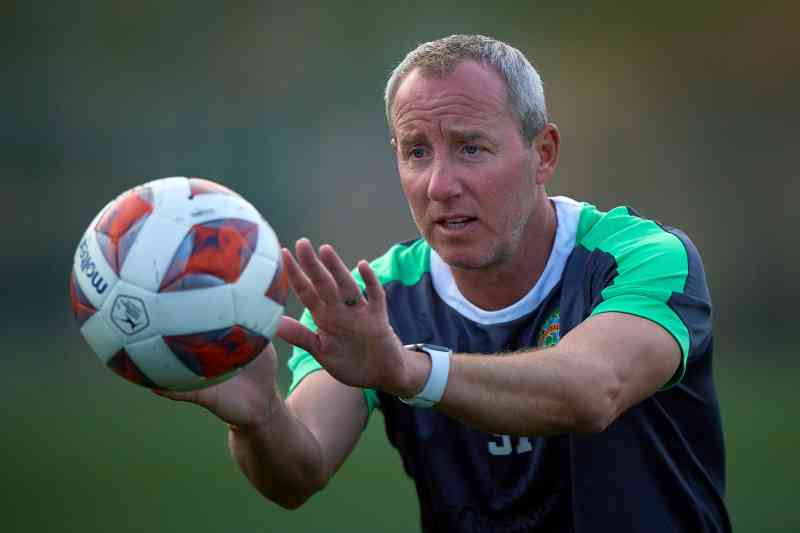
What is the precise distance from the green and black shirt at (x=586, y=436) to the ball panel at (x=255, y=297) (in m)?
1.00

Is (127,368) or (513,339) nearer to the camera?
(127,368)

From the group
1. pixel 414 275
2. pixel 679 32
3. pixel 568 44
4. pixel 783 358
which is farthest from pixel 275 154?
pixel 414 275

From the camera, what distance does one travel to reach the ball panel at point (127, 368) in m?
2.70

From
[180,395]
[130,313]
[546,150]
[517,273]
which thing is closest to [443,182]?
[517,273]

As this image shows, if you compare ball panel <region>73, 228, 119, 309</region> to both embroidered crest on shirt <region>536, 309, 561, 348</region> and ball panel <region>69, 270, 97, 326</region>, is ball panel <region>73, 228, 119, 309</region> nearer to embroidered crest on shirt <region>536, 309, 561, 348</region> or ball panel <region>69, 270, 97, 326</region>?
ball panel <region>69, 270, 97, 326</region>

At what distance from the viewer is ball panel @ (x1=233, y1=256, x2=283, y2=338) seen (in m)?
2.66

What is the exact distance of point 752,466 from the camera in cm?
738

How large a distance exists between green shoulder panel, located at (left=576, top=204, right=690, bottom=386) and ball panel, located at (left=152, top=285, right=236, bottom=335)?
1221 millimetres

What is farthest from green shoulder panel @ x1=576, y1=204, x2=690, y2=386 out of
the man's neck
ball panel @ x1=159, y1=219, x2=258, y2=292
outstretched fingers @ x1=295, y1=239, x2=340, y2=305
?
ball panel @ x1=159, y1=219, x2=258, y2=292

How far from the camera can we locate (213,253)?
2.65 meters

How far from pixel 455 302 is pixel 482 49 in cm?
93

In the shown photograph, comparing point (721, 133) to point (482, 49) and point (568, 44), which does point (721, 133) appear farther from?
point (482, 49)

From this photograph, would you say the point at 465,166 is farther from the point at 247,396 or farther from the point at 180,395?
the point at 180,395

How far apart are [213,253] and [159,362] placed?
0.32m
